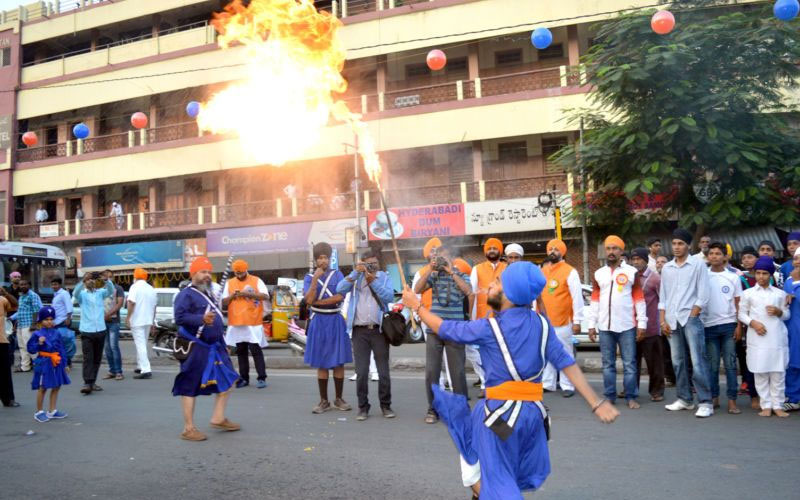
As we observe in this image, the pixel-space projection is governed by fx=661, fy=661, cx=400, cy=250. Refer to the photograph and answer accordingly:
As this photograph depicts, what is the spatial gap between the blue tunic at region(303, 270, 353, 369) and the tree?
809 cm

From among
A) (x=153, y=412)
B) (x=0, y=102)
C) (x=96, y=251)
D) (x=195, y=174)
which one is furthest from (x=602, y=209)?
(x=0, y=102)

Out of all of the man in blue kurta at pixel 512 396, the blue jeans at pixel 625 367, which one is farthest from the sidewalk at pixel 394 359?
the man in blue kurta at pixel 512 396

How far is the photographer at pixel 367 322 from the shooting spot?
24.1 feet

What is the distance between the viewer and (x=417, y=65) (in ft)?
82.4

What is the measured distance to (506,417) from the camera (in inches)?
139

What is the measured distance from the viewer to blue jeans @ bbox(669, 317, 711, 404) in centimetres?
708

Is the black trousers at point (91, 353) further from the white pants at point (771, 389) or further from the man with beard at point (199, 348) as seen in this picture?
the white pants at point (771, 389)

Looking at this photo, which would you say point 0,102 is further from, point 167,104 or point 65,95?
point 167,104

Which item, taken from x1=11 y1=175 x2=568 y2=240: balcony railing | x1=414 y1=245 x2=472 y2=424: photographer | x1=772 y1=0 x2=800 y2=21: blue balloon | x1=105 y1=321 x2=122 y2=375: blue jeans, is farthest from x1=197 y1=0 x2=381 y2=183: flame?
x1=11 y1=175 x2=568 y2=240: balcony railing

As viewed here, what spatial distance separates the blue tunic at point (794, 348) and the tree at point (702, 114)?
20.8 feet

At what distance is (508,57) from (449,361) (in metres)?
19.6

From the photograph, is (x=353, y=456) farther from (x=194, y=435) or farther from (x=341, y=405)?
(x=341, y=405)

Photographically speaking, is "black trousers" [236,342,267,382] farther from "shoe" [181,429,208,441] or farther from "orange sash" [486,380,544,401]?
"orange sash" [486,380,544,401]

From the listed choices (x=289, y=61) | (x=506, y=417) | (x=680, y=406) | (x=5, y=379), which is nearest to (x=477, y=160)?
(x=289, y=61)
